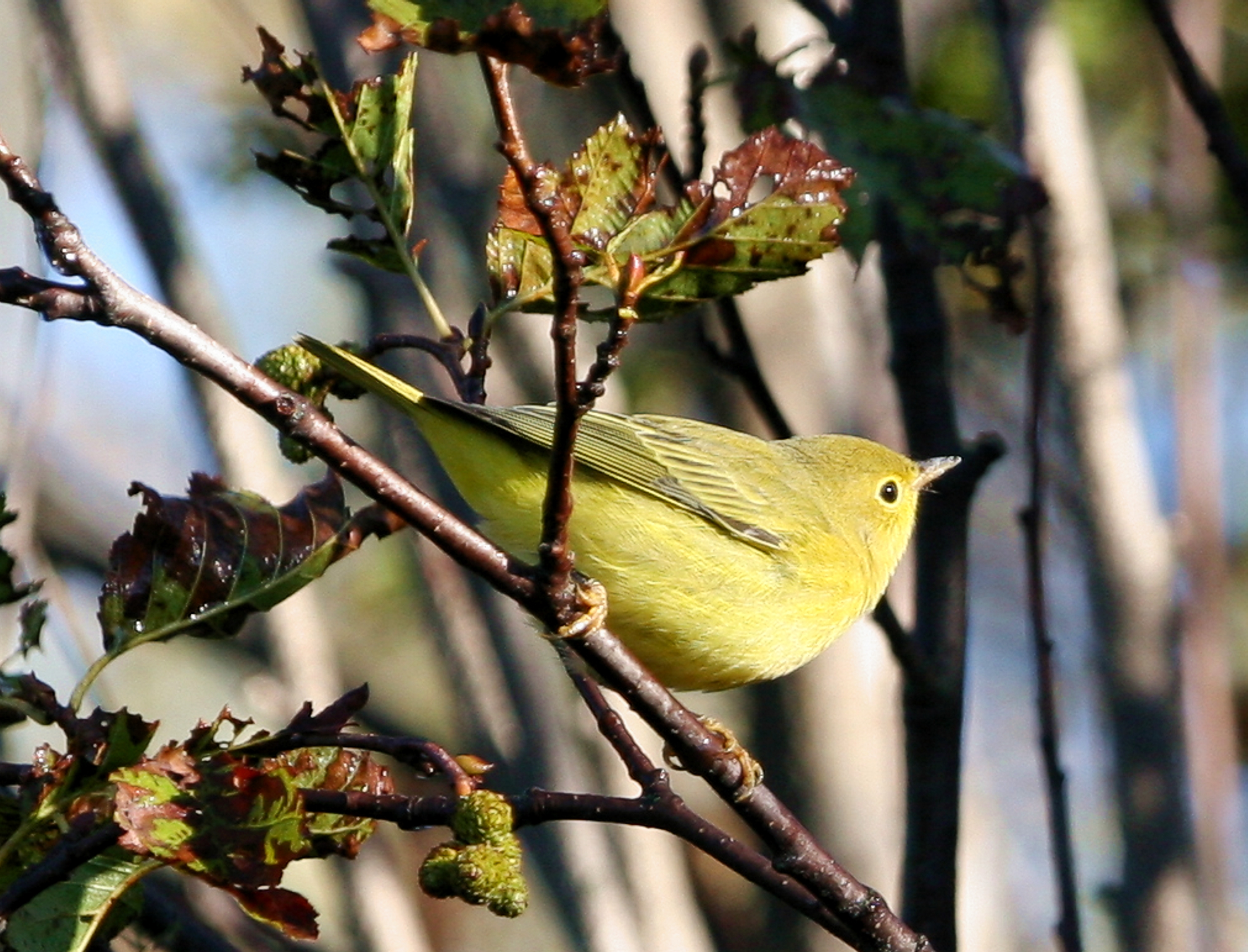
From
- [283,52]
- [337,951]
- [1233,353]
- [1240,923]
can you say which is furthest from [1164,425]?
[283,52]

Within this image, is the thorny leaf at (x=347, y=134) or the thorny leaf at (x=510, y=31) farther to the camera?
the thorny leaf at (x=347, y=134)

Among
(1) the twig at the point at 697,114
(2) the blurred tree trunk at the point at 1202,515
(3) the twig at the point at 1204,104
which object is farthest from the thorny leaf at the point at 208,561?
(2) the blurred tree trunk at the point at 1202,515

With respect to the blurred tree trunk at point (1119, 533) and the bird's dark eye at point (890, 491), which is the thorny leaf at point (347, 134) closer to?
the blurred tree trunk at point (1119, 533)

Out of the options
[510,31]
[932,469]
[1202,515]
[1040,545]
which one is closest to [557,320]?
[510,31]

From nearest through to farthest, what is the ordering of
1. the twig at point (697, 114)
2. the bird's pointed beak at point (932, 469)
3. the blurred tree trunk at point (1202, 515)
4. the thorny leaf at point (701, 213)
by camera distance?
1. the thorny leaf at point (701, 213)
2. the twig at point (697, 114)
3. the bird's pointed beak at point (932, 469)
4. the blurred tree trunk at point (1202, 515)

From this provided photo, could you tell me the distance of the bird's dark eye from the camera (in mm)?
4137

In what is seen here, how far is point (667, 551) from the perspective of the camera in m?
3.19

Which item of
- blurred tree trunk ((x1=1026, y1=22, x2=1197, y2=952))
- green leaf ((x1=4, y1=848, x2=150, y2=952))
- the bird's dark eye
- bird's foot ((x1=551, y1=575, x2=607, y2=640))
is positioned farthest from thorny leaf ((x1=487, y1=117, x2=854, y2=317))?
the bird's dark eye

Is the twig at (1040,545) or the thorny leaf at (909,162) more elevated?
the thorny leaf at (909,162)

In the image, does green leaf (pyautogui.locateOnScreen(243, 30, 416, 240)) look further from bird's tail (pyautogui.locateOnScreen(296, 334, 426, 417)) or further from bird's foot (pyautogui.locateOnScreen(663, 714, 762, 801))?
bird's foot (pyautogui.locateOnScreen(663, 714, 762, 801))

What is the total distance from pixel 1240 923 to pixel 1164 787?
168 cm

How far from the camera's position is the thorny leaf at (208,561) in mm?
2234

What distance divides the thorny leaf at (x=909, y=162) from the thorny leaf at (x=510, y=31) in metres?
1.72

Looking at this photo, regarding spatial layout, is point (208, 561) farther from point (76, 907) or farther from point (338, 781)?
point (76, 907)
